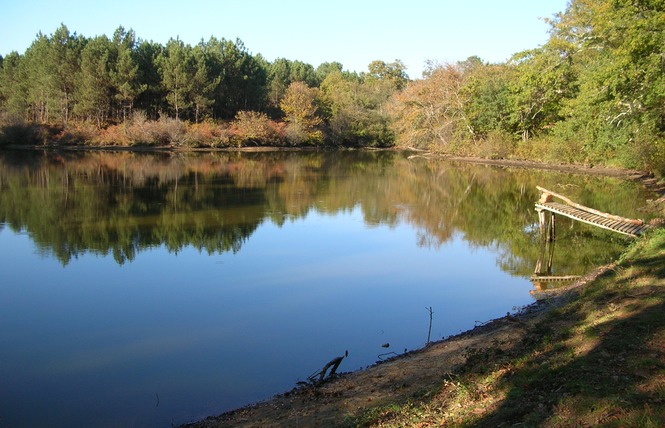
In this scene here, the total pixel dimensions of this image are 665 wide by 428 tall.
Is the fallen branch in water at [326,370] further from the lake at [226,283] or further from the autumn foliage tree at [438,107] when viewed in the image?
the autumn foliage tree at [438,107]

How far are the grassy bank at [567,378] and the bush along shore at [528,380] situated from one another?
10 mm

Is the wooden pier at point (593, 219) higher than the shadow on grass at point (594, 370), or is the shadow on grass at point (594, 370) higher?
the wooden pier at point (593, 219)

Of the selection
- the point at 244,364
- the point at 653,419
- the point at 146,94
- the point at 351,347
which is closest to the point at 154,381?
the point at 244,364

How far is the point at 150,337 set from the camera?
9.88 m

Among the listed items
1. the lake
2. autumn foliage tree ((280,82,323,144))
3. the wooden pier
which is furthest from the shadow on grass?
autumn foliage tree ((280,82,323,144))

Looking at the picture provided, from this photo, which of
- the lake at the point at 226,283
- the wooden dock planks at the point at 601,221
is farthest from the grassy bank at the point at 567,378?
the wooden dock planks at the point at 601,221

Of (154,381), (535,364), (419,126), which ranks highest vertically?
(419,126)

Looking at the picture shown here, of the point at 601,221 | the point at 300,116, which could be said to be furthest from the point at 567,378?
the point at 300,116

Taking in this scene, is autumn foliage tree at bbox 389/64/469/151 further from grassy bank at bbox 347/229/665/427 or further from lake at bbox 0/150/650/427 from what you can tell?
A: grassy bank at bbox 347/229/665/427

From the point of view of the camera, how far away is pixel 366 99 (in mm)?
82188

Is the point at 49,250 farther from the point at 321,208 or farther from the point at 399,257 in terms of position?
the point at 321,208

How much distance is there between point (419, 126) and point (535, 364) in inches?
2279

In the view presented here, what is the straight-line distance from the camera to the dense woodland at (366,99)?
94.6 ft

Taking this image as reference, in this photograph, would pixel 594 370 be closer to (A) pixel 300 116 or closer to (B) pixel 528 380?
(B) pixel 528 380
